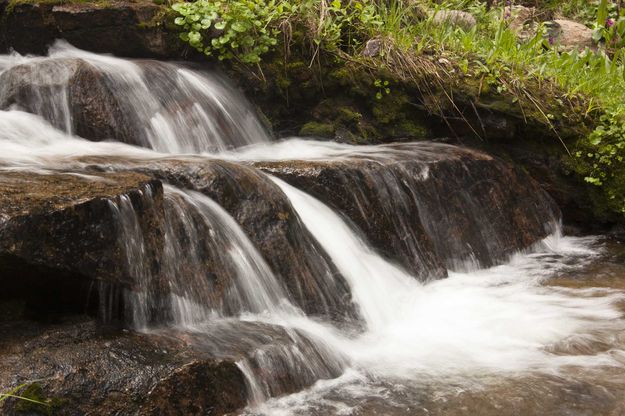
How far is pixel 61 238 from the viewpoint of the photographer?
270cm

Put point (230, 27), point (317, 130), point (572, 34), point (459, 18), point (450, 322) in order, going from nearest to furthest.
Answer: point (450, 322) → point (230, 27) → point (317, 130) → point (459, 18) → point (572, 34)

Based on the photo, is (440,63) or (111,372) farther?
(440,63)

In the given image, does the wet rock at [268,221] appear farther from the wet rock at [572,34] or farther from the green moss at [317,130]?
the wet rock at [572,34]

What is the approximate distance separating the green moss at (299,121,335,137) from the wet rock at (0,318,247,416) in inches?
157

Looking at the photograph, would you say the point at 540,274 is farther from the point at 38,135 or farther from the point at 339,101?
the point at 38,135

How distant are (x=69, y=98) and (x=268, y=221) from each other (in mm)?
2214

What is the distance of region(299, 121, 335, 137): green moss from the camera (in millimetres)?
6699

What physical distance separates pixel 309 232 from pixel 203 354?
1.65m

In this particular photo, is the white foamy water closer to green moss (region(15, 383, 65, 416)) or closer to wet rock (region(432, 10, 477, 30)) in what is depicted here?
green moss (region(15, 383, 65, 416))

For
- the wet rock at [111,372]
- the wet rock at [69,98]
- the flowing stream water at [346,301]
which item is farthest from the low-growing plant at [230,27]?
the wet rock at [111,372]

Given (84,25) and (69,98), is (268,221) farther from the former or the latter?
(84,25)

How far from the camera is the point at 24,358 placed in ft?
8.55

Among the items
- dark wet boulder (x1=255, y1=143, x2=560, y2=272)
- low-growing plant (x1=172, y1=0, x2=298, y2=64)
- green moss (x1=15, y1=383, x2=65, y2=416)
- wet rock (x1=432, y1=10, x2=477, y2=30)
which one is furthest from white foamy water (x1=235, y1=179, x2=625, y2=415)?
wet rock (x1=432, y1=10, x2=477, y2=30)

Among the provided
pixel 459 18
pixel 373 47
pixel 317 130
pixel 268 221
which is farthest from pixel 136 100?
pixel 459 18
